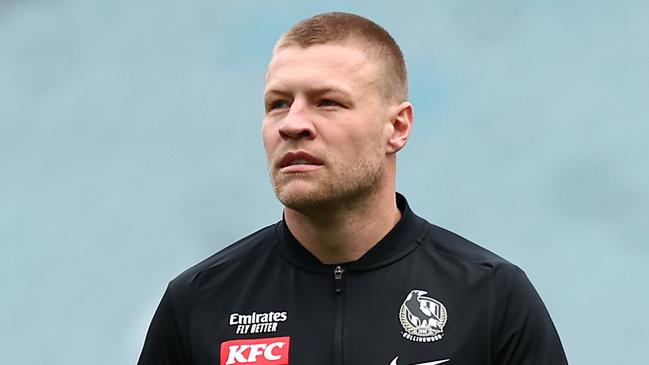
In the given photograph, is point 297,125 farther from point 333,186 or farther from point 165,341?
point 165,341

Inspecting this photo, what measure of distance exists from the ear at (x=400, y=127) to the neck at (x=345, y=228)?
23 centimetres

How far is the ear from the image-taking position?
6.33 metres

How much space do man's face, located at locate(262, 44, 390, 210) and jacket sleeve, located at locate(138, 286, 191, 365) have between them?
35.6 inches

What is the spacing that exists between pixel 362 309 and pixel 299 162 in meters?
0.78

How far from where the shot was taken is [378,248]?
6.37 m

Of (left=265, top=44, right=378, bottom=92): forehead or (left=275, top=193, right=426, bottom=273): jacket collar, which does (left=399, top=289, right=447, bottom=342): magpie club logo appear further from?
(left=265, top=44, right=378, bottom=92): forehead

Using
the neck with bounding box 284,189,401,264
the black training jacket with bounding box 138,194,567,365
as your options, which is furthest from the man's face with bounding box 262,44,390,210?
the black training jacket with bounding box 138,194,567,365

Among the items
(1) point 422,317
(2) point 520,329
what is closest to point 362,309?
(1) point 422,317

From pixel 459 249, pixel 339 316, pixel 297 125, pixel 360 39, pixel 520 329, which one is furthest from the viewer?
pixel 459 249

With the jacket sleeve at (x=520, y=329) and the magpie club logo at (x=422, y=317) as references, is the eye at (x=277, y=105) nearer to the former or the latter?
the magpie club logo at (x=422, y=317)

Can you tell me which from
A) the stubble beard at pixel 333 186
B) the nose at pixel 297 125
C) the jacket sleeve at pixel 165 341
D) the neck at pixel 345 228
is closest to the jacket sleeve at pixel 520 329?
the neck at pixel 345 228

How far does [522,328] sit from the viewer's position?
20.1 ft

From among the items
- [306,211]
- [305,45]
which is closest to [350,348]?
[306,211]

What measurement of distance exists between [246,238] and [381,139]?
0.97 m
